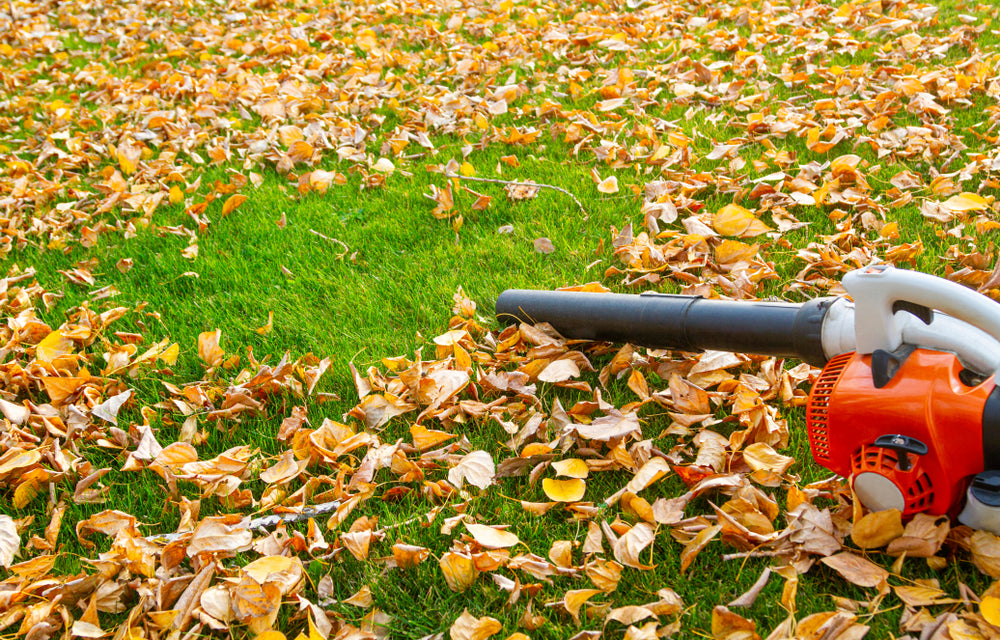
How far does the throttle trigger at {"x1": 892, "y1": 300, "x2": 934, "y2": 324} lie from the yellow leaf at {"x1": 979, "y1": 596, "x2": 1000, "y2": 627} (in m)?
0.54

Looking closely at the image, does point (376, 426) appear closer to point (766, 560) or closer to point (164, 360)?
point (164, 360)

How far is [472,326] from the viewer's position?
2609 mm

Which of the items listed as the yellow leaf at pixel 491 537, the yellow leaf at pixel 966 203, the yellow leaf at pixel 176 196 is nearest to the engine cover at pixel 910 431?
the yellow leaf at pixel 491 537

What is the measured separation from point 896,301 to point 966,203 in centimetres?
147

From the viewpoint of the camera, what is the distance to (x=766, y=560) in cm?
169

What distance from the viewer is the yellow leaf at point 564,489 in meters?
1.90

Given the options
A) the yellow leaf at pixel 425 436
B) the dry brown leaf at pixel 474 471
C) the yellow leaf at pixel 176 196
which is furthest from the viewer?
the yellow leaf at pixel 176 196

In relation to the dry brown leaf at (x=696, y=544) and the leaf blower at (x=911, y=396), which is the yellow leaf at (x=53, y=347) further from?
the leaf blower at (x=911, y=396)

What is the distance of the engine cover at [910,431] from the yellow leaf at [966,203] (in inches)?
55.1

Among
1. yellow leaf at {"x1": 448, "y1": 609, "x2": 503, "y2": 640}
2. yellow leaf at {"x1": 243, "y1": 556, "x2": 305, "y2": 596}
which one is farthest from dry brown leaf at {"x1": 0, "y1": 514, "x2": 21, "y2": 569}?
yellow leaf at {"x1": 448, "y1": 609, "x2": 503, "y2": 640}

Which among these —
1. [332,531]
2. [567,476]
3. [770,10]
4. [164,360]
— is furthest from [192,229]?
[770,10]

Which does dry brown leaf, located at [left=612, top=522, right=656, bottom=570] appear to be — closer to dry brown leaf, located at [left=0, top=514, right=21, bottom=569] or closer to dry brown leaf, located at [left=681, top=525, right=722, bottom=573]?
dry brown leaf, located at [left=681, top=525, right=722, bottom=573]

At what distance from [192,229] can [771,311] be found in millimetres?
2537

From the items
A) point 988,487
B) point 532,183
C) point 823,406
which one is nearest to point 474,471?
point 823,406
